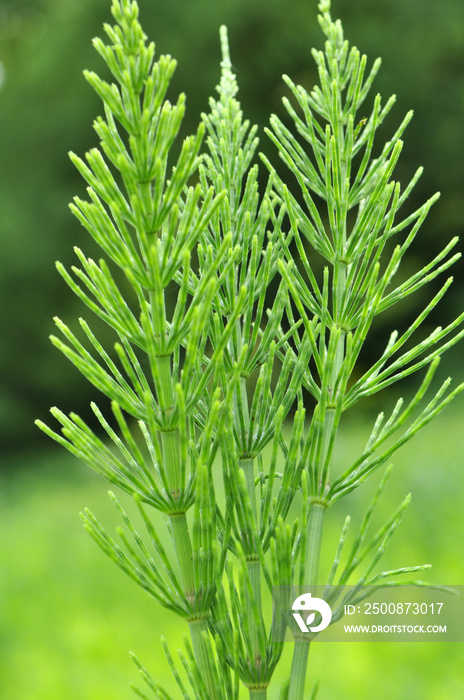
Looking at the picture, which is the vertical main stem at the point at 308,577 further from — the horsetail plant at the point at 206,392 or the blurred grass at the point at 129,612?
the blurred grass at the point at 129,612

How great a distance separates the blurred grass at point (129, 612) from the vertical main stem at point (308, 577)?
2197mm

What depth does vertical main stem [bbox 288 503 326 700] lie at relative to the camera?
0.45 meters

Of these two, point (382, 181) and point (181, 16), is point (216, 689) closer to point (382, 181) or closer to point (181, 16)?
point (382, 181)

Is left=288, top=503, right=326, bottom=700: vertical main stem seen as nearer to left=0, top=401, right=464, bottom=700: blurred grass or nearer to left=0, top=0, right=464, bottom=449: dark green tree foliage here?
left=0, top=401, right=464, bottom=700: blurred grass

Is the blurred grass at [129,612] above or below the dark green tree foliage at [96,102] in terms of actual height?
below

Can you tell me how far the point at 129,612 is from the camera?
370 centimetres

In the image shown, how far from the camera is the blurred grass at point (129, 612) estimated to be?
8.74 ft

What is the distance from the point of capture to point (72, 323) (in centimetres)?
758

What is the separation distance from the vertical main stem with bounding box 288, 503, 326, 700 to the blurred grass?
220 cm

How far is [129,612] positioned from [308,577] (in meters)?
3.49

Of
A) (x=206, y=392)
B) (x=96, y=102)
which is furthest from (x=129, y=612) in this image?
(x=96, y=102)

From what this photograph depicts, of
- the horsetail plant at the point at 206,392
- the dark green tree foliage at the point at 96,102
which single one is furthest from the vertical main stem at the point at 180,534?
the dark green tree foliage at the point at 96,102

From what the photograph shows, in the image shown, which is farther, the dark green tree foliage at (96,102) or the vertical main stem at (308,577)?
the dark green tree foliage at (96,102)

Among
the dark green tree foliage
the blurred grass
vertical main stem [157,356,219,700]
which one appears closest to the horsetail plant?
vertical main stem [157,356,219,700]
